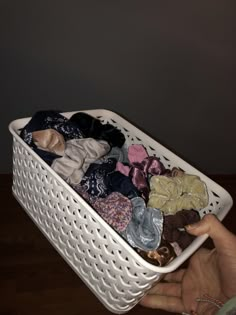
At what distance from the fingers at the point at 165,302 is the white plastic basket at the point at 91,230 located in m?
0.14

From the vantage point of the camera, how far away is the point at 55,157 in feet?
1.70

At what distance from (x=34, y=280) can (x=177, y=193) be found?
0.41 m

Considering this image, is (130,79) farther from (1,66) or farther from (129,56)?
(1,66)

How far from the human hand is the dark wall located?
49cm

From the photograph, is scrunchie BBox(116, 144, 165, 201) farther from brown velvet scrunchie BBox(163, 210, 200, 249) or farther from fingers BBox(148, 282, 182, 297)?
fingers BBox(148, 282, 182, 297)

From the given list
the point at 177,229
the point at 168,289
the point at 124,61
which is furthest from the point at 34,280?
the point at 124,61

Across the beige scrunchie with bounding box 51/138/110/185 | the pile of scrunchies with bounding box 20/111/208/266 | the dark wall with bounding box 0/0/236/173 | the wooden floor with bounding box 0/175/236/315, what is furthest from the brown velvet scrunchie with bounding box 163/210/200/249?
the dark wall with bounding box 0/0/236/173

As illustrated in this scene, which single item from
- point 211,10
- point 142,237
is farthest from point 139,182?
point 211,10

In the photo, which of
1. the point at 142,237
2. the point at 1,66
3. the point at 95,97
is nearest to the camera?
the point at 142,237

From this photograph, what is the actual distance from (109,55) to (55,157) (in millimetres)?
440

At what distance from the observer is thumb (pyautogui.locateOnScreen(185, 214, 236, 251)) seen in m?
0.43

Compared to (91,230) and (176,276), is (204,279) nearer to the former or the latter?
(176,276)

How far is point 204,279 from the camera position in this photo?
0.56m

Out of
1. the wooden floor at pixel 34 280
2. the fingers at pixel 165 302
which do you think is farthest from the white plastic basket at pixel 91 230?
the wooden floor at pixel 34 280
